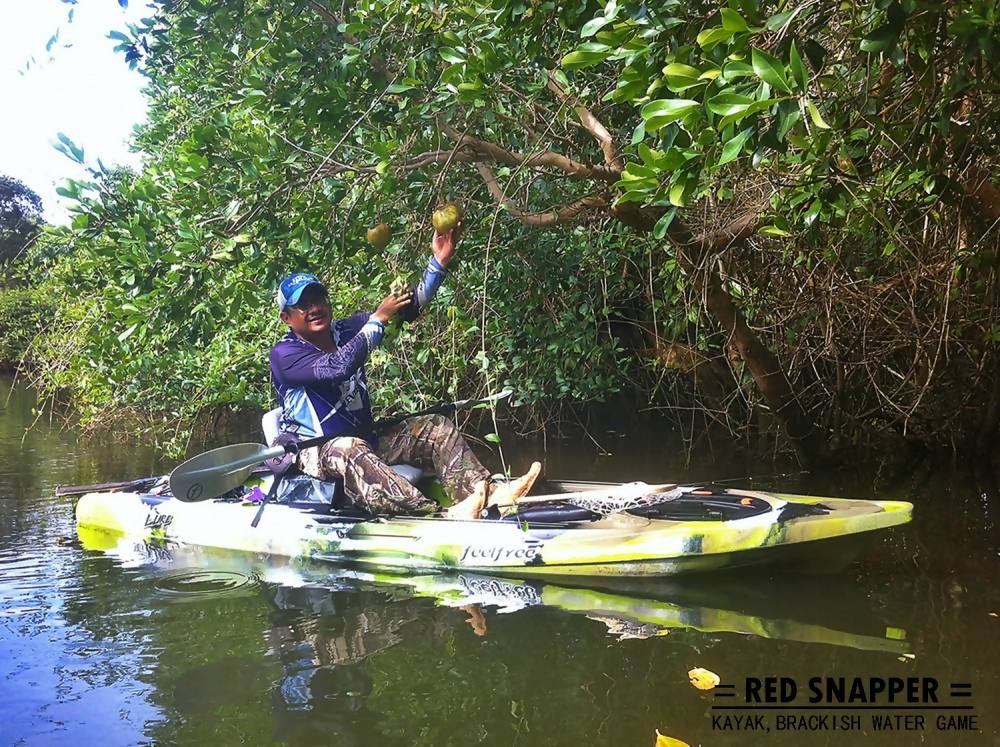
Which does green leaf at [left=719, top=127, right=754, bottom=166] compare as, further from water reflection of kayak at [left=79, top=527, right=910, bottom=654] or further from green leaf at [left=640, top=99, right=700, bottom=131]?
water reflection of kayak at [left=79, top=527, right=910, bottom=654]

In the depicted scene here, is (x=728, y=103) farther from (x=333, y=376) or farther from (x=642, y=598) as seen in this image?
(x=333, y=376)

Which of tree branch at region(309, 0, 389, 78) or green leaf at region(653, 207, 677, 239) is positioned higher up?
tree branch at region(309, 0, 389, 78)

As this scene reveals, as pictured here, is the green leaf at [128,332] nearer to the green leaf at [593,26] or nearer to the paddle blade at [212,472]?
the paddle blade at [212,472]

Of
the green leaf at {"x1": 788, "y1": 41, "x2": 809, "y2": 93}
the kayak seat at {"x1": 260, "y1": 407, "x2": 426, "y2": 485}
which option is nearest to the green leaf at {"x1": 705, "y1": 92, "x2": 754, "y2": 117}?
the green leaf at {"x1": 788, "y1": 41, "x2": 809, "y2": 93}

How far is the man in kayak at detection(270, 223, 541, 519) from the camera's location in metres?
4.14

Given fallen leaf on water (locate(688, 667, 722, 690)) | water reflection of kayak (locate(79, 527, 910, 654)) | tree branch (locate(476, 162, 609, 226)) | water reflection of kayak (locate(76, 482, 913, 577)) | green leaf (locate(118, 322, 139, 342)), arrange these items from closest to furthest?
1. fallen leaf on water (locate(688, 667, 722, 690))
2. water reflection of kayak (locate(79, 527, 910, 654))
3. water reflection of kayak (locate(76, 482, 913, 577))
4. green leaf (locate(118, 322, 139, 342))
5. tree branch (locate(476, 162, 609, 226))

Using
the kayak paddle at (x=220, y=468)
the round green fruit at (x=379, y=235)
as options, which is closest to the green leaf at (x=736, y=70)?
the round green fruit at (x=379, y=235)

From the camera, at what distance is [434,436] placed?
4.45 meters

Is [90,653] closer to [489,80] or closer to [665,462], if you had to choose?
[489,80]

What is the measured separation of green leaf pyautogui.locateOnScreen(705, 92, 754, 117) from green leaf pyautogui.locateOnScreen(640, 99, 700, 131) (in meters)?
0.08

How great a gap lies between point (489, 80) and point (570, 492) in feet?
7.03

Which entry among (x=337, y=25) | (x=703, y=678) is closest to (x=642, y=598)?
(x=703, y=678)

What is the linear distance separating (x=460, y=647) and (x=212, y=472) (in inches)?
83.5

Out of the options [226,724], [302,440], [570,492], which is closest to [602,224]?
[570,492]
